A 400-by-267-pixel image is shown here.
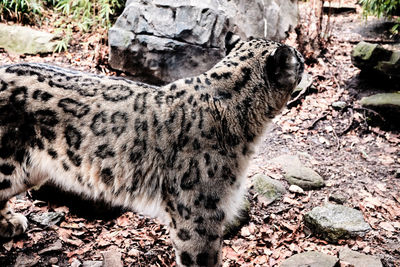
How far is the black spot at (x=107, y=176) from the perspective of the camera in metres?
3.10

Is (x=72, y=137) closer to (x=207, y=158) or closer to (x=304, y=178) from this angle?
(x=207, y=158)

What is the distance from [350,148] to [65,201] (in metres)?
4.63

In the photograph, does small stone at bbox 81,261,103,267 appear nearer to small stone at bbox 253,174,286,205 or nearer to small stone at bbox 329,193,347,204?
small stone at bbox 253,174,286,205

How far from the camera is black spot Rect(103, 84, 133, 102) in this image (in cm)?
310

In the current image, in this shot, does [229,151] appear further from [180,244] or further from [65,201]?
[65,201]

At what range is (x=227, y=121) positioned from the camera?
3.05 meters

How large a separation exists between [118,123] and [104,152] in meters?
0.27

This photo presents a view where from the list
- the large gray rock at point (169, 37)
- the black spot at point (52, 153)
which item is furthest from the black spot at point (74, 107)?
the large gray rock at point (169, 37)

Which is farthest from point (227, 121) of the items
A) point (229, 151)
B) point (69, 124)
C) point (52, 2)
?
point (52, 2)

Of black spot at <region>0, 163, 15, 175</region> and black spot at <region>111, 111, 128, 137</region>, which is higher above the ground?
black spot at <region>111, 111, 128, 137</region>

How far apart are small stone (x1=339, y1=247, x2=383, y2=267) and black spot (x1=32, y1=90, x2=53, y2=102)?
3.33 metres

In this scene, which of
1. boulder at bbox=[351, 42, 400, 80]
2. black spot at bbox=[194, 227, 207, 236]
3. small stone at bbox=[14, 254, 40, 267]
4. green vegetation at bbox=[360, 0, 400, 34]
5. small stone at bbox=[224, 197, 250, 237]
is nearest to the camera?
black spot at bbox=[194, 227, 207, 236]

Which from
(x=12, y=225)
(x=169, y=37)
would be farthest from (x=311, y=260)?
(x=169, y=37)

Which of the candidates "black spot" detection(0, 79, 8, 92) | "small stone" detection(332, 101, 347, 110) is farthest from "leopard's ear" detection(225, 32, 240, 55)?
"small stone" detection(332, 101, 347, 110)
